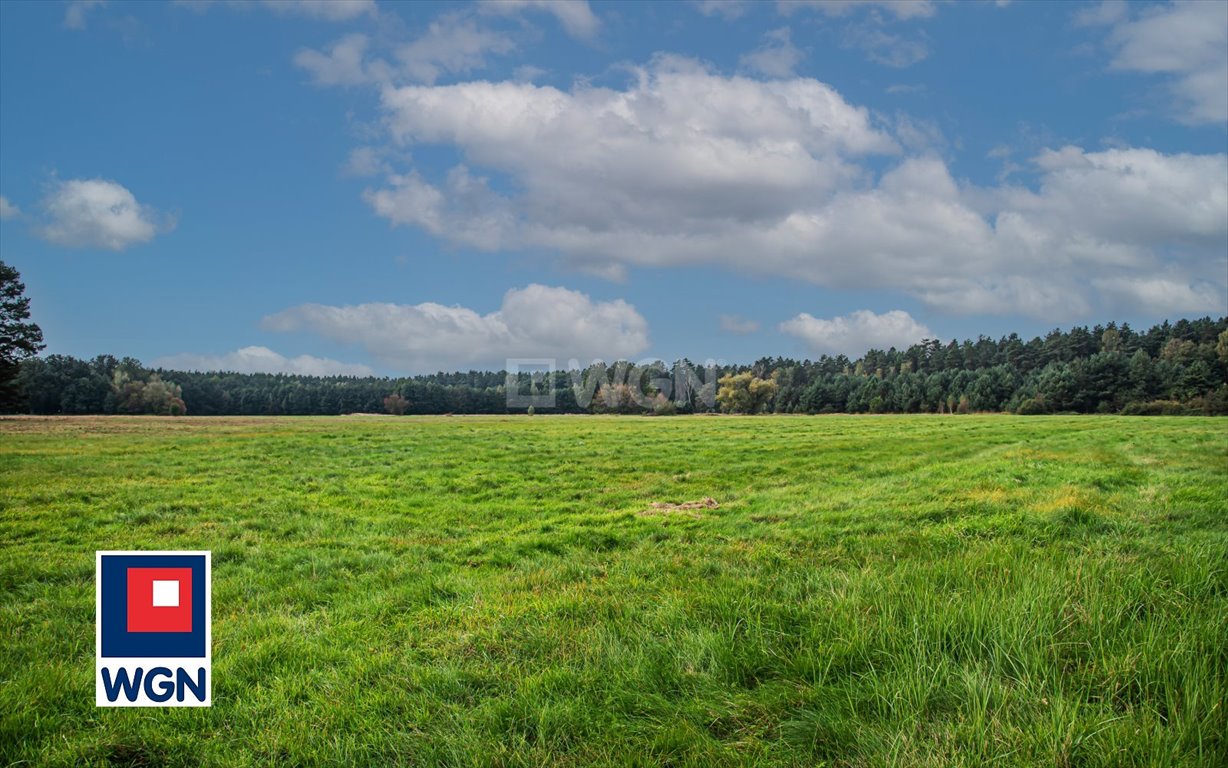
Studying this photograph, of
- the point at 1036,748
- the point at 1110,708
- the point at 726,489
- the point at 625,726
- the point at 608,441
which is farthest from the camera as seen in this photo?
the point at 608,441

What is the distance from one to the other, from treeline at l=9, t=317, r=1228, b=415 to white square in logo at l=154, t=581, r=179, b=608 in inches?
4011

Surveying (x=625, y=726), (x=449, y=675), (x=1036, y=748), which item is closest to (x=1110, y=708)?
(x=1036, y=748)

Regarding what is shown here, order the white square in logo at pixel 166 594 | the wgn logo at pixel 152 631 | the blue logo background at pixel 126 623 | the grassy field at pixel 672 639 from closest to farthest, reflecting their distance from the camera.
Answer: the grassy field at pixel 672 639 → the wgn logo at pixel 152 631 → the blue logo background at pixel 126 623 → the white square in logo at pixel 166 594

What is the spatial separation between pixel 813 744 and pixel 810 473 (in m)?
18.0

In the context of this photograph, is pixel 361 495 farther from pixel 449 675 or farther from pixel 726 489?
pixel 449 675

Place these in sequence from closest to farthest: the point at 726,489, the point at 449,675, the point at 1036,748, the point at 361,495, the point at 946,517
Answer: the point at 1036,748
the point at 449,675
the point at 946,517
the point at 361,495
the point at 726,489

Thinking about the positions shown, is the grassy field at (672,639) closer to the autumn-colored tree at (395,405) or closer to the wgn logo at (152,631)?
the wgn logo at (152,631)

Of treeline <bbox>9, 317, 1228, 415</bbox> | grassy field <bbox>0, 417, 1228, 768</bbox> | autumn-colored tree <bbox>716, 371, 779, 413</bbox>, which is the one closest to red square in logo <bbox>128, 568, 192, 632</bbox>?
grassy field <bbox>0, 417, 1228, 768</bbox>

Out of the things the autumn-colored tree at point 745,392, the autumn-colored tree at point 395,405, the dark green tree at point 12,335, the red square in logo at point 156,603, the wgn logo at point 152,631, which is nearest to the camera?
the wgn logo at point 152,631

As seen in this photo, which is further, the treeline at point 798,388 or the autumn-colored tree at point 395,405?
the autumn-colored tree at point 395,405

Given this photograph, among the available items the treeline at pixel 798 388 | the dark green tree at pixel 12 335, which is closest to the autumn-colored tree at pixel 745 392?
the treeline at pixel 798 388

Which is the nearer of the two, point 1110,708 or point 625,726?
point 1110,708

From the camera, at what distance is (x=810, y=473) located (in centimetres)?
2066

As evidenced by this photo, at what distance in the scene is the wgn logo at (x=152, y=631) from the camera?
496cm
